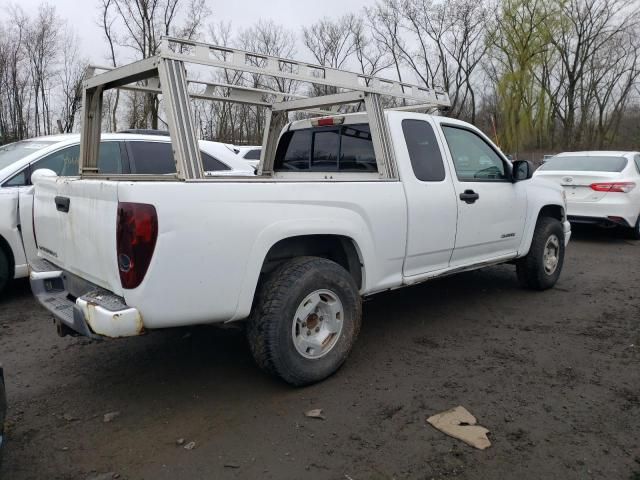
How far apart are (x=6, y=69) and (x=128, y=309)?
35.8 metres

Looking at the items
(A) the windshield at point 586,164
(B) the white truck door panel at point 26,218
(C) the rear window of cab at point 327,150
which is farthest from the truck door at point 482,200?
(A) the windshield at point 586,164

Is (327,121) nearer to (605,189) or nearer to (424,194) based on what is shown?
(424,194)

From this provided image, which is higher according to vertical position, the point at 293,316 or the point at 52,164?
the point at 52,164

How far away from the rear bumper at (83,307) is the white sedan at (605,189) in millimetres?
7829

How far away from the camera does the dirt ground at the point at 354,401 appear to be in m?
2.71

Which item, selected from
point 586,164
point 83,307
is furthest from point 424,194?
point 586,164

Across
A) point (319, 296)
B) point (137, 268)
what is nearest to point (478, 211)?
point (319, 296)

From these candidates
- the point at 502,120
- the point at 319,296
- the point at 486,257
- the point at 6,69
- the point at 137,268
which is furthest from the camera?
→ the point at 502,120

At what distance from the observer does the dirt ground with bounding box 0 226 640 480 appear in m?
2.71

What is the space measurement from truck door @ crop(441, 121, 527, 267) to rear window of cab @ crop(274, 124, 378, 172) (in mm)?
792

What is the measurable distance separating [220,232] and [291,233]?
0.52 meters

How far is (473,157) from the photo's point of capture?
501 centimetres

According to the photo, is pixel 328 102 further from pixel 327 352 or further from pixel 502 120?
pixel 502 120

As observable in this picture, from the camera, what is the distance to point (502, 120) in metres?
40.2
